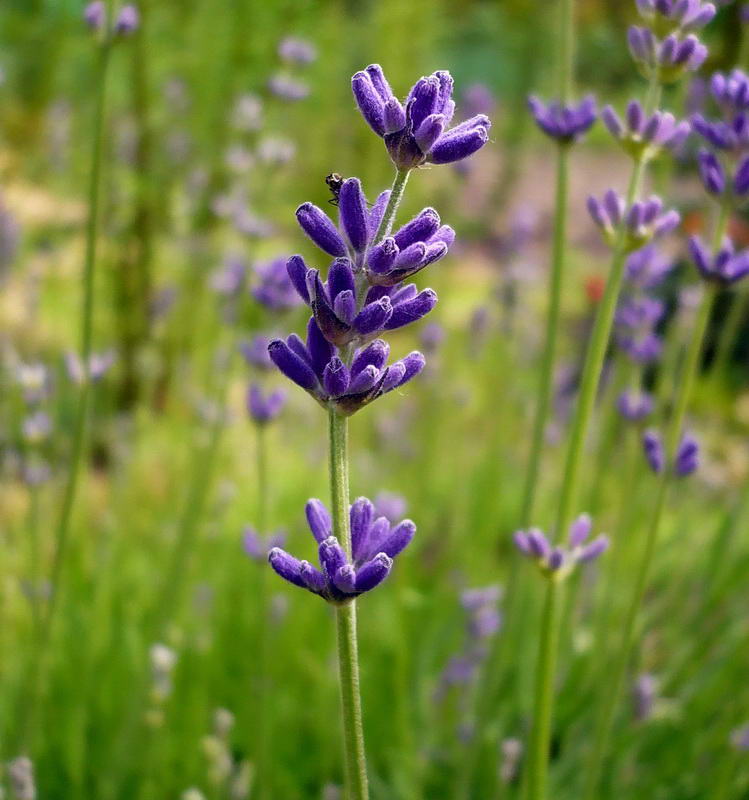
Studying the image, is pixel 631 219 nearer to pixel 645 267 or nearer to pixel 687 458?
pixel 687 458

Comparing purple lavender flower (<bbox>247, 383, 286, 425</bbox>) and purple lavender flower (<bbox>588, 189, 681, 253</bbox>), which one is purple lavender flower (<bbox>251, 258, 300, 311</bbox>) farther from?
purple lavender flower (<bbox>588, 189, 681, 253</bbox>)

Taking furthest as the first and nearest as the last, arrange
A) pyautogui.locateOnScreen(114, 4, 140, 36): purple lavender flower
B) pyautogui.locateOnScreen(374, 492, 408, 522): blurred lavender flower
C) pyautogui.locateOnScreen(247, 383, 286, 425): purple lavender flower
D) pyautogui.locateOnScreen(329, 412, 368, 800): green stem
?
1. pyautogui.locateOnScreen(374, 492, 408, 522): blurred lavender flower
2. pyautogui.locateOnScreen(247, 383, 286, 425): purple lavender flower
3. pyautogui.locateOnScreen(114, 4, 140, 36): purple lavender flower
4. pyautogui.locateOnScreen(329, 412, 368, 800): green stem

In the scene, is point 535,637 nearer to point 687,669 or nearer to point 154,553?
point 687,669

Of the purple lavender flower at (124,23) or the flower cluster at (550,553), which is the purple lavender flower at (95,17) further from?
the flower cluster at (550,553)

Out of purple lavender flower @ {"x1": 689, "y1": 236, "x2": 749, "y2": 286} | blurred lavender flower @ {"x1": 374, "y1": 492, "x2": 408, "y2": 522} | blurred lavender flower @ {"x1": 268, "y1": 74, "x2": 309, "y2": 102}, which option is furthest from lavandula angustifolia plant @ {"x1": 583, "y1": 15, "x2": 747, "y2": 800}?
blurred lavender flower @ {"x1": 268, "y1": 74, "x2": 309, "y2": 102}

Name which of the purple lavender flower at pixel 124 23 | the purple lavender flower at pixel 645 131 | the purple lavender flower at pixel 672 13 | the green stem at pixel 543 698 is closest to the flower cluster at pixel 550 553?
the green stem at pixel 543 698

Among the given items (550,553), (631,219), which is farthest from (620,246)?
(550,553)
